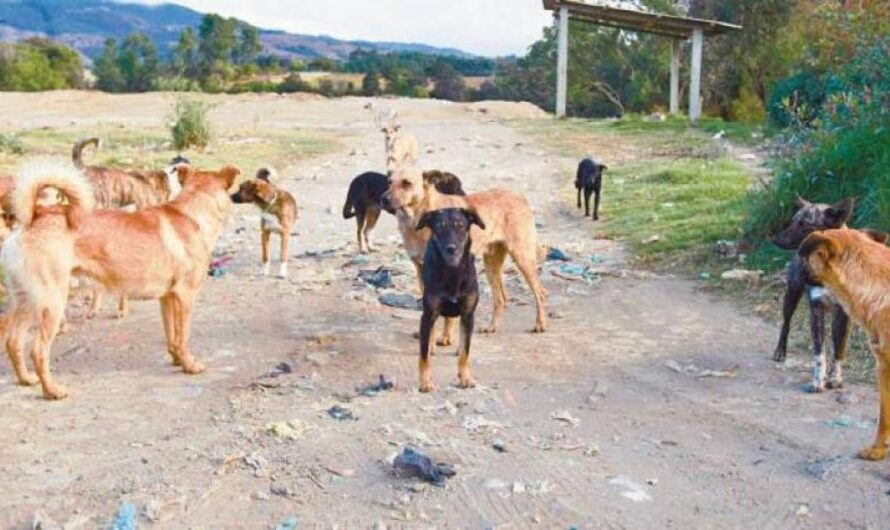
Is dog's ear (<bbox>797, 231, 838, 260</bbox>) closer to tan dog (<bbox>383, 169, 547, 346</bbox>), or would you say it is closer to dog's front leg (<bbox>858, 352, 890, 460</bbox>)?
dog's front leg (<bbox>858, 352, 890, 460</bbox>)

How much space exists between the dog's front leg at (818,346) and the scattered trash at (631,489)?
2093 millimetres

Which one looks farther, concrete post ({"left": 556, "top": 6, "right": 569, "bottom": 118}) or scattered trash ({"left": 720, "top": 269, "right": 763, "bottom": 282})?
concrete post ({"left": 556, "top": 6, "right": 569, "bottom": 118})

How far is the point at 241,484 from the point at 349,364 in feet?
7.14

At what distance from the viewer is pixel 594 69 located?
49625mm

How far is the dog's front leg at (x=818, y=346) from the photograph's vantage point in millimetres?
6578

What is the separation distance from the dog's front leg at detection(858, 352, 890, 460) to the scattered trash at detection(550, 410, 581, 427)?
62.0 inches

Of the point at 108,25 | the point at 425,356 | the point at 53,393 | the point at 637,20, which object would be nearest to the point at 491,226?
the point at 425,356

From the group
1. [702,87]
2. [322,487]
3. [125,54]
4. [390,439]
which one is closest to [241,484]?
[322,487]

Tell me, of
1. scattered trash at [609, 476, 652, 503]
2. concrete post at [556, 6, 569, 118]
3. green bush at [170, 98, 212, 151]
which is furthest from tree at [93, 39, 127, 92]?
scattered trash at [609, 476, 652, 503]

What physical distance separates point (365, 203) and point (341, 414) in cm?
537

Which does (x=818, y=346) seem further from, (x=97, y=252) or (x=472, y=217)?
(x=97, y=252)

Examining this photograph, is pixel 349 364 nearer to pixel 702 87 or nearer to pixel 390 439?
pixel 390 439

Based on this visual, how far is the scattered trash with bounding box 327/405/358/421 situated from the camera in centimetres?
596

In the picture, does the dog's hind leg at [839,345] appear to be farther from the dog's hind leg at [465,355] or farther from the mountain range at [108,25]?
the mountain range at [108,25]
